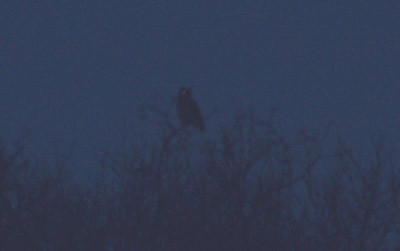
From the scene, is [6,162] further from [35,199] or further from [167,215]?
[167,215]

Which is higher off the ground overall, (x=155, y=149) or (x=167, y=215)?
(x=155, y=149)

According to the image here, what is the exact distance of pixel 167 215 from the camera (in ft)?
55.2

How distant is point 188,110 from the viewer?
1891 cm

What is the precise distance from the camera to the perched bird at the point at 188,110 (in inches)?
715

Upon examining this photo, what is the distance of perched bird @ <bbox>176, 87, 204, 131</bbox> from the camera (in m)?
18.2

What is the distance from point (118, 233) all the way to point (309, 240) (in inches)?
118

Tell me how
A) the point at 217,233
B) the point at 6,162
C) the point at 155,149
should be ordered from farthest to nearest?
the point at 6,162 < the point at 155,149 < the point at 217,233

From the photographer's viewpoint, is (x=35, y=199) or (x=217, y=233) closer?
(x=217, y=233)

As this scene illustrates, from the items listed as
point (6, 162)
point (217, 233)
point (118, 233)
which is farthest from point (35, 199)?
point (217, 233)

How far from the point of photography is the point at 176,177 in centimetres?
1725

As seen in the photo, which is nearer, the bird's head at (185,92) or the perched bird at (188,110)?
the perched bird at (188,110)

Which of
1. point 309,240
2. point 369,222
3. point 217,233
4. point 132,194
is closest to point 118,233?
point 132,194

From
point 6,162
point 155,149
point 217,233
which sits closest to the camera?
point 217,233

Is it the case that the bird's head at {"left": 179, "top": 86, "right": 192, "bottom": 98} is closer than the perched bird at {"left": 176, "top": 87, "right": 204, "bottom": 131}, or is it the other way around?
the perched bird at {"left": 176, "top": 87, "right": 204, "bottom": 131}
